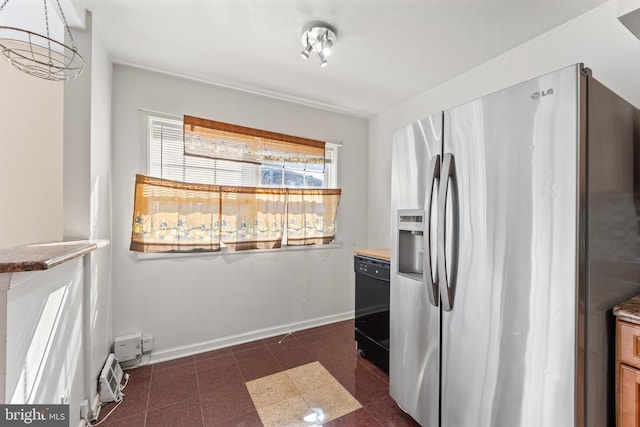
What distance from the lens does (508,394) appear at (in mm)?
1144

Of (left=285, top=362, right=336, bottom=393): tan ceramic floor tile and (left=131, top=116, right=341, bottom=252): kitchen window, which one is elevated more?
(left=131, top=116, right=341, bottom=252): kitchen window

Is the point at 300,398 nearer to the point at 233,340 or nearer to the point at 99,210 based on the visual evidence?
the point at 233,340

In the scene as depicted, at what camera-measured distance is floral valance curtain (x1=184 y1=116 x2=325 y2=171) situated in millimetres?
2490

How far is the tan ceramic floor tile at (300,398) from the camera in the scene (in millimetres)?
1727

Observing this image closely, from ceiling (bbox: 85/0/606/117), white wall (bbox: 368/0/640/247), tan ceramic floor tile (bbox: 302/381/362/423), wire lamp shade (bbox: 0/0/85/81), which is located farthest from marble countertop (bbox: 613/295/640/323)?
wire lamp shade (bbox: 0/0/85/81)

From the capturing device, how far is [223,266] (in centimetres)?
265

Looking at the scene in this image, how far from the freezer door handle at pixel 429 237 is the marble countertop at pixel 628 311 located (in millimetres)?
676

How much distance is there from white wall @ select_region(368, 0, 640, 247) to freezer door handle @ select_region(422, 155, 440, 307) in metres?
1.21

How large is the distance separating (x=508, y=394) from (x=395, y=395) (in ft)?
2.65

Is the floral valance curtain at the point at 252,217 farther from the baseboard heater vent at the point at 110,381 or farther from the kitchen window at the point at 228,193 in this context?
the baseboard heater vent at the point at 110,381

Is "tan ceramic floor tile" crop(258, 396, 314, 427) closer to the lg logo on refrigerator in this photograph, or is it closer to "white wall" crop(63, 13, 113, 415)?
"white wall" crop(63, 13, 113, 415)

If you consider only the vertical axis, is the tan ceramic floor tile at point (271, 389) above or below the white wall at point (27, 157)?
below

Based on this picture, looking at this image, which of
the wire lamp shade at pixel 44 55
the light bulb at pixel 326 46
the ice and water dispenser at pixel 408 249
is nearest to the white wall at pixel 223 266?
the wire lamp shade at pixel 44 55

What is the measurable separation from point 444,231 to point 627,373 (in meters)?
0.87
